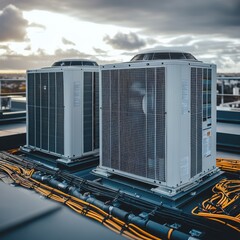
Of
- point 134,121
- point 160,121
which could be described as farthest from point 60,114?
point 160,121

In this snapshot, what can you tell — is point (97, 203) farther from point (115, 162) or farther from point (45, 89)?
point (45, 89)

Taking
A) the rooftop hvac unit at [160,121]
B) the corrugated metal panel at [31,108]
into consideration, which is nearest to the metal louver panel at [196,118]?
the rooftop hvac unit at [160,121]

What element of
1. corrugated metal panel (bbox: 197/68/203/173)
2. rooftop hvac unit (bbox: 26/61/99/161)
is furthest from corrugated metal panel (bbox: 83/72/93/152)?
corrugated metal panel (bbox: 197/68/203/173)

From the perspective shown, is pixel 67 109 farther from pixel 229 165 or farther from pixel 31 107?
pixel 229 165

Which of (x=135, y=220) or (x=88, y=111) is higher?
(x=88, y=111)

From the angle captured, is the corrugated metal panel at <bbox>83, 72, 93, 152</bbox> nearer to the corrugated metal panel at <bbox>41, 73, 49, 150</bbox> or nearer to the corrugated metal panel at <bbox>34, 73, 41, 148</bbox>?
the corrugated metal panel at <bbox>41, 73, 49, 150</bbox>

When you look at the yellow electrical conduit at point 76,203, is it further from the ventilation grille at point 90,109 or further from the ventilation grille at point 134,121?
the ventilation grille at point 90,109
